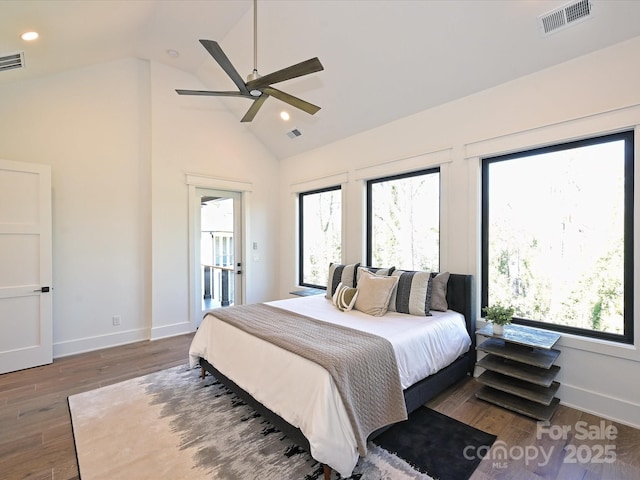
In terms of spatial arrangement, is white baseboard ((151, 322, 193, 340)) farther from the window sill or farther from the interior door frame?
the window sill

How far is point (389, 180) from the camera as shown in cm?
420

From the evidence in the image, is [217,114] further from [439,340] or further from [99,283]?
[439,340]

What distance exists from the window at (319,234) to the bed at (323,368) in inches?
61.0

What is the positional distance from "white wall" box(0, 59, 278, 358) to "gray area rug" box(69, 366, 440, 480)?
160 cm

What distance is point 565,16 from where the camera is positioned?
2303mm

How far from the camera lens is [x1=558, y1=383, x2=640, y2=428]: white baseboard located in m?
2.33

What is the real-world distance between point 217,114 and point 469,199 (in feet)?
13.4

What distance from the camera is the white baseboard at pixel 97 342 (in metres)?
3.82

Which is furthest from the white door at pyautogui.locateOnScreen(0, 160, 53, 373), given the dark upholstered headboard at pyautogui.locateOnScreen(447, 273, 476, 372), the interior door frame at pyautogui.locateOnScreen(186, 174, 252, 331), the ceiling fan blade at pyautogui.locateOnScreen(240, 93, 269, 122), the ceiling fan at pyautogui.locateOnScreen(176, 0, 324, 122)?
the dark upholstered headboard at pyautogui.locateOnScreen(447, 273, 476, 372)

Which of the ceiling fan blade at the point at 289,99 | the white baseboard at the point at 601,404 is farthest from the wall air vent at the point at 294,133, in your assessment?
the white baseboard at the point at 601,404

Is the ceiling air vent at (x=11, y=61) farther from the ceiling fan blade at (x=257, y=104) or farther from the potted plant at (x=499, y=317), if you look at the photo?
the potted plant at (x=499, y=317)

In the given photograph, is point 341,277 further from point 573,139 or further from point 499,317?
point 573,139

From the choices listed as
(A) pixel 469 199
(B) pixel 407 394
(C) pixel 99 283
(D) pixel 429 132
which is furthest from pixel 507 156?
(C) pixel 99 283

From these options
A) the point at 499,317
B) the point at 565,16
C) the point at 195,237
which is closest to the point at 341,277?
the point at 499,317
